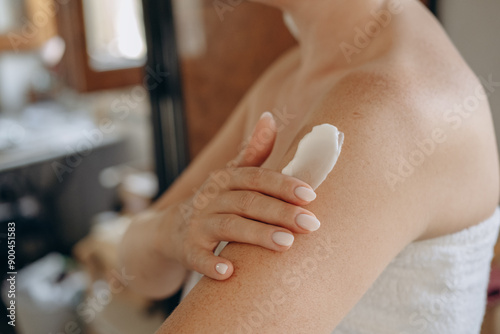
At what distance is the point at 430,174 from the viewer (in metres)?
0.50

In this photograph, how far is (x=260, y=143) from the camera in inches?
20.2

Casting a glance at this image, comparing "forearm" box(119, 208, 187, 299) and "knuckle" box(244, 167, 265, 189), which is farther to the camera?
"forearm" box(119, 208, 187, 299)

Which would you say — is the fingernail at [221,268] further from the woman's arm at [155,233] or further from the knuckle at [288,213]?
the woman's arm at [155,233]

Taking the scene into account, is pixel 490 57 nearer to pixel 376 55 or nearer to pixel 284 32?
pixel 376 55

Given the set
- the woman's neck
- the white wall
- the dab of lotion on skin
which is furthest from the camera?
the white wall

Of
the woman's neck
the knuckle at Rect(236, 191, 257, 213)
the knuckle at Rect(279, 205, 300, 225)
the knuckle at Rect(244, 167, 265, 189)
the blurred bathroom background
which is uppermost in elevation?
the woman's neck

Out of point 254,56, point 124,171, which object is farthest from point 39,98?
point 254,56

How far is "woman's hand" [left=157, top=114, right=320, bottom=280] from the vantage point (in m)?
0.43

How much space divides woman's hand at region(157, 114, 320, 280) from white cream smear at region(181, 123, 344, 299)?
0.01 meters

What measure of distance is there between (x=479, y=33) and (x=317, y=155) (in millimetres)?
663

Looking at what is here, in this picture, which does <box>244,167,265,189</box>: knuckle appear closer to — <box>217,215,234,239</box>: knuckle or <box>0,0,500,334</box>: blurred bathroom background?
<box>217,215,234,239</box>: knuckle

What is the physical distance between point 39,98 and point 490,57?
10.2 feet

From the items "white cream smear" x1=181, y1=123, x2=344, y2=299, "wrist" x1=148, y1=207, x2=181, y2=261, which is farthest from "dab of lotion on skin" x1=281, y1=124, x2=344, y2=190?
"wrist" x1=148, y1=207, x2=181, y2=261

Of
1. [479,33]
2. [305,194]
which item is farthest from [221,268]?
[479,33]
